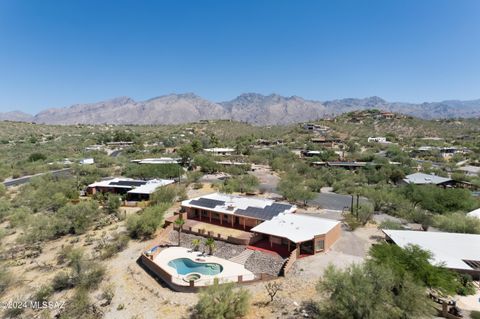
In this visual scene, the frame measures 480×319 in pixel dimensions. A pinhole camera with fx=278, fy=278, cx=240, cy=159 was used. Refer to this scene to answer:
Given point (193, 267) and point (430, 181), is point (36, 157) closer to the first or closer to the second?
point (193, 267)

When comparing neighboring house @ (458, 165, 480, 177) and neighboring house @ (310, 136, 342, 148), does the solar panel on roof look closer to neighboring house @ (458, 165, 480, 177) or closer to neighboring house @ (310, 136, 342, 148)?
neighboring house @ (458, 165, 480, 177)

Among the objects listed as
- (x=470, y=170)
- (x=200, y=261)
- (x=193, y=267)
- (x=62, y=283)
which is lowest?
(x=470, y=170)

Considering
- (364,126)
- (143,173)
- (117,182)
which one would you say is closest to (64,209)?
(117,182)

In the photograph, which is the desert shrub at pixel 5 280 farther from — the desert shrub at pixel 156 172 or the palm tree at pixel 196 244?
the desert shrub at pixel 156 172

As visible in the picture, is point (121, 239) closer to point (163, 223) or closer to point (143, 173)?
point (163, 223)

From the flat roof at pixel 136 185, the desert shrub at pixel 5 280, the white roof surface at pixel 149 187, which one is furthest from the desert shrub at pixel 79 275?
the flat roof at pixel 136 185

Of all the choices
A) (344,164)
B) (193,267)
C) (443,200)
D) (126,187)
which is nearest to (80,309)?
(193,267)
